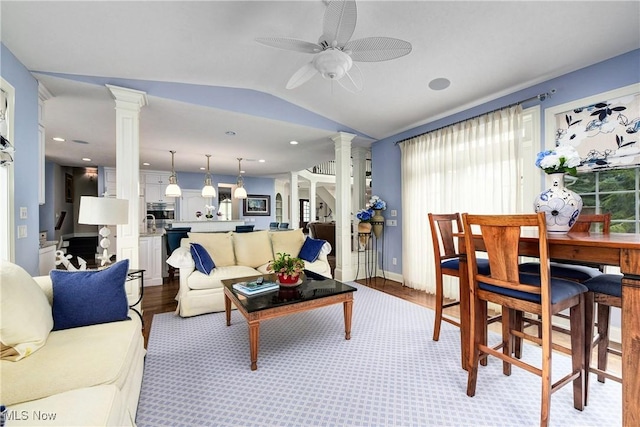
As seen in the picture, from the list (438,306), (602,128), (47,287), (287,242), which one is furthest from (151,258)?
(602,128)

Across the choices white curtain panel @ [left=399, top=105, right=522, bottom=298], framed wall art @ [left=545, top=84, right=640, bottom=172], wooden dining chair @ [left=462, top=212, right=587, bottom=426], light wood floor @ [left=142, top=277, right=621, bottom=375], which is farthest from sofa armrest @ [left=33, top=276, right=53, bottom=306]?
framed wall art @ [left=545, top=84, right=640, bottom=172]

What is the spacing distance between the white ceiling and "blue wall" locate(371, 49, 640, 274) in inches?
3.9

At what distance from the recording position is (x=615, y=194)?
2539 millimetres

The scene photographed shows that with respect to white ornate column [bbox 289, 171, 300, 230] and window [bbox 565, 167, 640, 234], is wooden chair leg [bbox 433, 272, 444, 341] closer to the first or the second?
window [bbox 565, 167, 640, 234]

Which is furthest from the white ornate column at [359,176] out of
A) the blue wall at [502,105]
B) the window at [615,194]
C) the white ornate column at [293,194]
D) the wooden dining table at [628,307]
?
the wooden dining table at [628,307]

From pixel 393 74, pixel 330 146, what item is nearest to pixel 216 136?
pixel 330 146

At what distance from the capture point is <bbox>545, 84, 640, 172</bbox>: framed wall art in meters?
2.37

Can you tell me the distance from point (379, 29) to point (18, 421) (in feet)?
10.5

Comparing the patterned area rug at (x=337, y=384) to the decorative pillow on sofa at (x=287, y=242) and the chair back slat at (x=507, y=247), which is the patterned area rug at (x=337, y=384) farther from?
the decorative pillow on sofa at (x=287, y=242)

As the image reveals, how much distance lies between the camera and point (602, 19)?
213 centimetres

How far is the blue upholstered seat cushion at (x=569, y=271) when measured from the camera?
189 cm

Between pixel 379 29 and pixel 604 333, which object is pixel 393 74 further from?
pixel 604 333

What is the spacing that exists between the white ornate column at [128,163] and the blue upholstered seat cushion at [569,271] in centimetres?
364

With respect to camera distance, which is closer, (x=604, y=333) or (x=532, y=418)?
(x=532, y=418)
